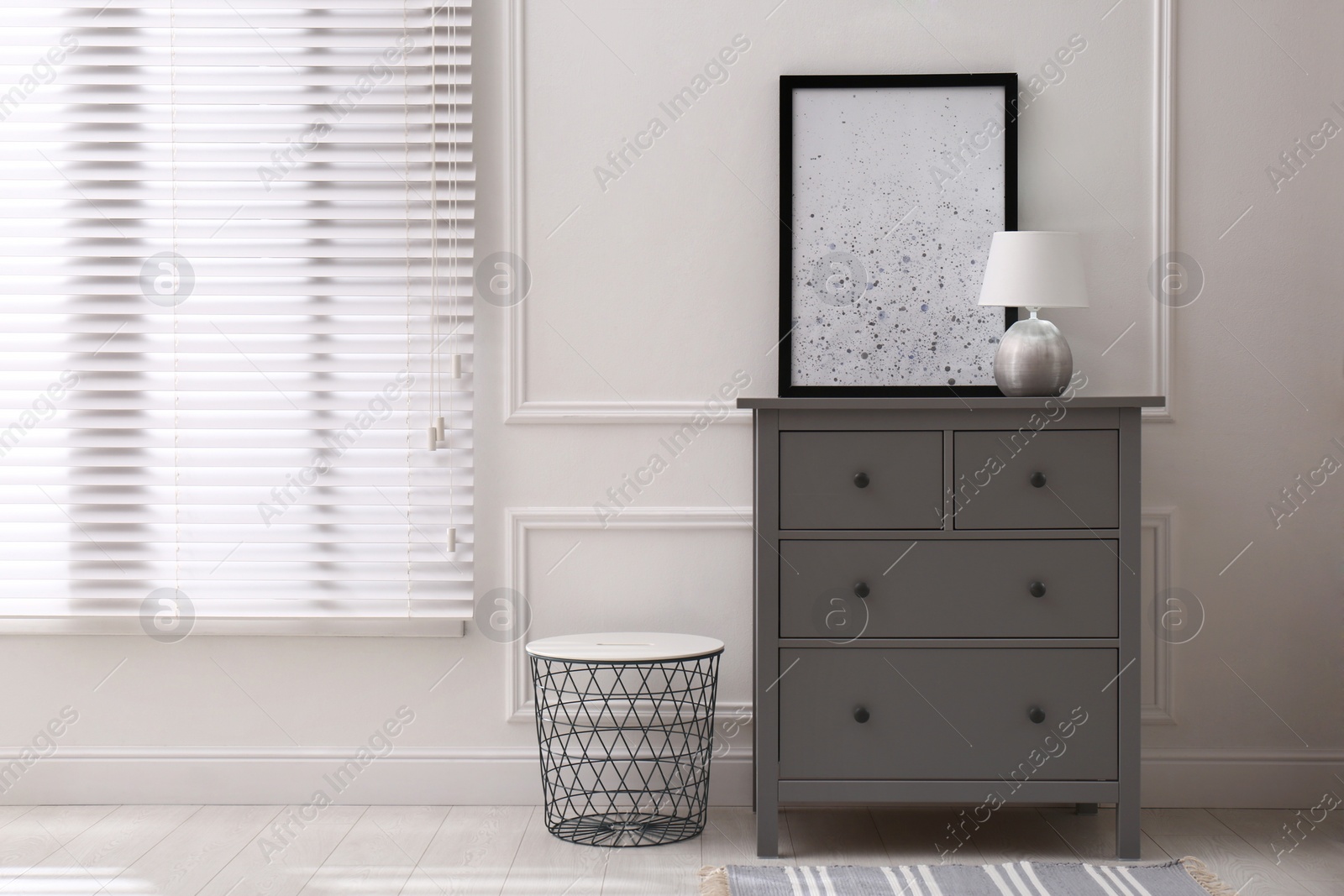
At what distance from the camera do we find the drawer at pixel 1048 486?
6.33 feet

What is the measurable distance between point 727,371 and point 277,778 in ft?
4.74

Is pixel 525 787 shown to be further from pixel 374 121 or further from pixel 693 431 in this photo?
pixel 374 121

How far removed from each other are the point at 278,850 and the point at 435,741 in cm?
42

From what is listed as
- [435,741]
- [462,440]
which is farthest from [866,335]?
[435,741]

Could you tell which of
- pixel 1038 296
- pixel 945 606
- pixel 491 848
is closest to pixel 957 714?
pixel 945 606

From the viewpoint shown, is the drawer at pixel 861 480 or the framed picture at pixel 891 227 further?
the framed picture at pixel 891 227

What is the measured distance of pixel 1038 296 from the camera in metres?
2.07

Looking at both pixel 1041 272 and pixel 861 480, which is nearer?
pixel 861 480

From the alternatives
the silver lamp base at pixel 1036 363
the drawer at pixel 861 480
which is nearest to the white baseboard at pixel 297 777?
the drawer at pixel 861 480

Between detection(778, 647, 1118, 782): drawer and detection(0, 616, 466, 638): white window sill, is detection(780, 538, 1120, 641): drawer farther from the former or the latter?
detection(0, 616, 466, 638): white window sill

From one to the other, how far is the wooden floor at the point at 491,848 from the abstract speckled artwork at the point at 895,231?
39.7 inches

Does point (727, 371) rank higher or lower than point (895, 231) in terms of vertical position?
lower

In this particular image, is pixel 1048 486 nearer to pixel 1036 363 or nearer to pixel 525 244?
pixel 1036 363

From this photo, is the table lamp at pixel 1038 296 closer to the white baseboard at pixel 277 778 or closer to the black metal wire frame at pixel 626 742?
the black metal wire frame at pixel 626 742
